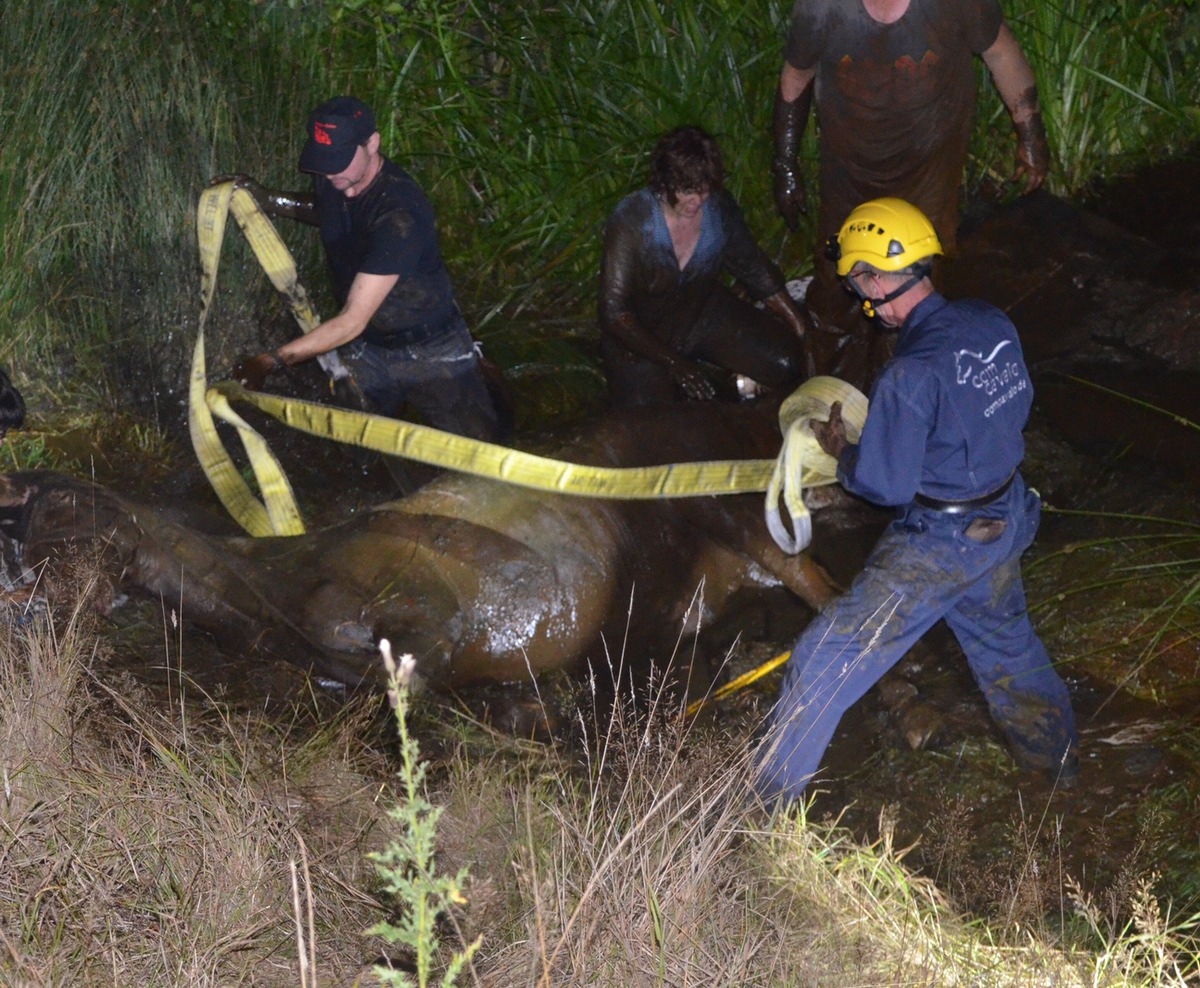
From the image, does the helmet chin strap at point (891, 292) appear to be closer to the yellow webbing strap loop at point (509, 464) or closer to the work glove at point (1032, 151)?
the yellow webbing strap loop at point (509, 464)

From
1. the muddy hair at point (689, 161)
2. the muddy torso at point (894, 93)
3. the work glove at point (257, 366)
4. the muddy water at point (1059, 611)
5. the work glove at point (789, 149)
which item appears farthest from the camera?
the work glove at point (789, 149)

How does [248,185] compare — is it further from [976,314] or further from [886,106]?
[976,314]

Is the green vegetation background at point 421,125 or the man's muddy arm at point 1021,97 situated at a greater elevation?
the man's muddy arm at point 1021,97

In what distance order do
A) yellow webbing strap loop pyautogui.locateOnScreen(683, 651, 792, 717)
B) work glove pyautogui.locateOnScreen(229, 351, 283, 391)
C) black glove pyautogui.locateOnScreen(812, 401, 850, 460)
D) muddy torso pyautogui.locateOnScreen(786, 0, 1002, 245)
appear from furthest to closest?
muddy torso pyautogui.locateOnScreen(786, 0, 1002, 245), work glove pyautogui.locateOnScreen(229, 351, 283, 391), yellow webbing strap loop pyautogui.locateOnScreen(683, 651, 792, 717), black glove pyautogui.locateOnScreen(812, 401, 850, 460)

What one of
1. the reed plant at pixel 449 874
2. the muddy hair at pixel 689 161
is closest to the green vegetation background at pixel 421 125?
the muddy hair at pixel 689 161

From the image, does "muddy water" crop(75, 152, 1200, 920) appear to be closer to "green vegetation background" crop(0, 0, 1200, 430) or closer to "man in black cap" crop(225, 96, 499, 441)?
"green vegetation background" crop(0, 0, 1200, 430)

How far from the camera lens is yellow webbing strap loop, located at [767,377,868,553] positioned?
4.58 metres

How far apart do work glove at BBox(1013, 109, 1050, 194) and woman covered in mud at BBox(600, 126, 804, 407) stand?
1202mm

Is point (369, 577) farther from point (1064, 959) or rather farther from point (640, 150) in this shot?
point (640, 150)

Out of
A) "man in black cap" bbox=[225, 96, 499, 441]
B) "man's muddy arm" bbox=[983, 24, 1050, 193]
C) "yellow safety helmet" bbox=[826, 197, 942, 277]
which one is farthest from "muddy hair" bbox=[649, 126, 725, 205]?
"yellow safety helmet" bbox=[826, 197, 942, 277]

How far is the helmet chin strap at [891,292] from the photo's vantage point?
4047 millimetres

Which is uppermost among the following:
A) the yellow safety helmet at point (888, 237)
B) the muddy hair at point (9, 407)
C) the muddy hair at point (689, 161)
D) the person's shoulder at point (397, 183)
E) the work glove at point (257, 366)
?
the yellow safety helmet at point (888, 237)

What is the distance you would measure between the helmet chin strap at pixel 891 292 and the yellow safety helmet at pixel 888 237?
0.04 meters

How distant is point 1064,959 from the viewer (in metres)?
3.17
